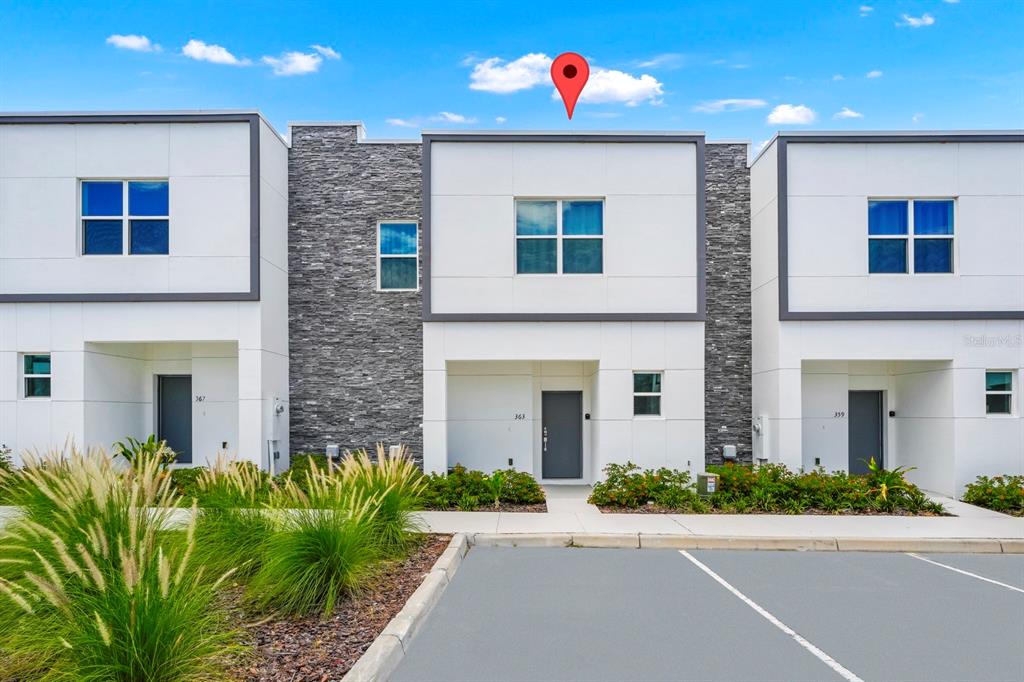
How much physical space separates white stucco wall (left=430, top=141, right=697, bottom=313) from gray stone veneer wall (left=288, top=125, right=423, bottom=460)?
1.67 meters

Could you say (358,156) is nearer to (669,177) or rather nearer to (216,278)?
(216,278)

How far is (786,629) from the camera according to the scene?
7.14m

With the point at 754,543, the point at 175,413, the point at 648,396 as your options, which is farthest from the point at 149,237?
the point at 754,543

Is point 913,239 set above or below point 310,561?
above

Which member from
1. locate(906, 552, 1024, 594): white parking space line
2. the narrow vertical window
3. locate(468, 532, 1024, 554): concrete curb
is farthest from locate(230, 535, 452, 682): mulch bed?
the narrow vertical window

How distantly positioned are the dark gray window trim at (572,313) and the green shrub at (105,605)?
10349 millimetres

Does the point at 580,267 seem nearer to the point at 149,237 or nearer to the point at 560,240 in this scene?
the point at 560,240

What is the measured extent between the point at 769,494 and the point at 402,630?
31.1ft

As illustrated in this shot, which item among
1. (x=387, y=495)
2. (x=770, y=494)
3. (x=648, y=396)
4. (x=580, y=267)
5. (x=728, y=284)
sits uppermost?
(x=580, y=267)

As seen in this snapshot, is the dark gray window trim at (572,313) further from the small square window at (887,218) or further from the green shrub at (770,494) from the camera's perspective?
the small square window at (887,218)

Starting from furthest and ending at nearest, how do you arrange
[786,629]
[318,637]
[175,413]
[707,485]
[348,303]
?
[175,413]
[348,303]
[707,485]
[786,629]
[318,637]

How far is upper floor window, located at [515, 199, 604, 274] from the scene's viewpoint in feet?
53.4

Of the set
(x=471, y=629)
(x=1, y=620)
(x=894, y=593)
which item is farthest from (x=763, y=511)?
(x=1, y=620)

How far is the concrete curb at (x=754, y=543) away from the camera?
1099 cm
